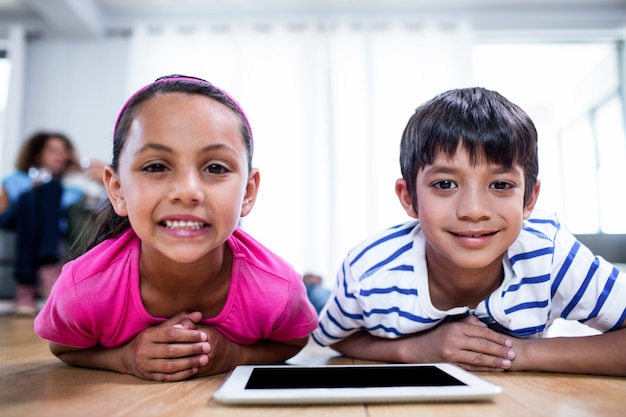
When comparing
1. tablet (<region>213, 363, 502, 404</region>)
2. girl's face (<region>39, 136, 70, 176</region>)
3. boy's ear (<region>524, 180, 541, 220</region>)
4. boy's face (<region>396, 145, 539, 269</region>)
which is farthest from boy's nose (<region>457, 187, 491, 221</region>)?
girl's face (<region>39, 136, 70, 176</region>)

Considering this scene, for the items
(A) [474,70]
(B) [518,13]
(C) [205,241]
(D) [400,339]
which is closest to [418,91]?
(A) [474,70]

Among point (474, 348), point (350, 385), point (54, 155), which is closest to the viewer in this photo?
point (350, 385)

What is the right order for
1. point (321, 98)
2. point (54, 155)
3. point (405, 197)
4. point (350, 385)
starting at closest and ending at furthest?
point (350, 385) < point (405, 197) < point (54, 155) < point (321, 98)

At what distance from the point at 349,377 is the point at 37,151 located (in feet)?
8.96

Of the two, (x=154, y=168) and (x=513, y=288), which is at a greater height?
(x=154, y=168)

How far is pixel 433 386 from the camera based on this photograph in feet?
2.18

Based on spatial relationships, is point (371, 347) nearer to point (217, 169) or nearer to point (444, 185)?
point (444, 185)

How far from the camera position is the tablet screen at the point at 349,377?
685 millimetres

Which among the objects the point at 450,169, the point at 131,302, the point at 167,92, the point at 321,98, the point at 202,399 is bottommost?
the point at 202,399

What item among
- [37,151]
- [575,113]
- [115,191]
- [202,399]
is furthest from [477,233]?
[575,113]

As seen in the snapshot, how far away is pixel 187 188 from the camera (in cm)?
75

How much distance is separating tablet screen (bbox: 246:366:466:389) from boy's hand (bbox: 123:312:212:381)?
4.4 inches

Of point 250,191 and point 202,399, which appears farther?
point 250,191

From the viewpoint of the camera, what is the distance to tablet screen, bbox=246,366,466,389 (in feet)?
2.25
